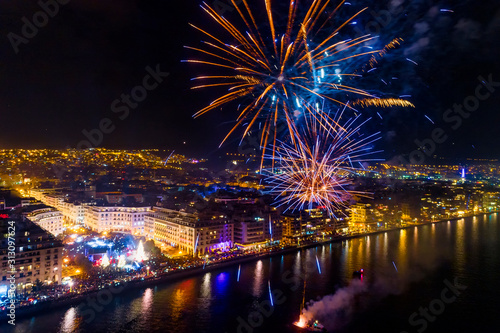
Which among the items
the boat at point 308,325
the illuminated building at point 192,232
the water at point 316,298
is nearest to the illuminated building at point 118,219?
the illuminated building at point 192,232

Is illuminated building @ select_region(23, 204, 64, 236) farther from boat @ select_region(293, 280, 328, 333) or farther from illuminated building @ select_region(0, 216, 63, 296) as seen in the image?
boat @ select_region(293, 280, 328, 333)

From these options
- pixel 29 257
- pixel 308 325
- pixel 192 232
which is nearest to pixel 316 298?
pixel 308 325

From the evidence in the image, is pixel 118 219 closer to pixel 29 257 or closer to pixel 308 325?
pixel 29 257

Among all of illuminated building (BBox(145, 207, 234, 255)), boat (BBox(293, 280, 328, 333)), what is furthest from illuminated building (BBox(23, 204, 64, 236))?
boat (BBox(293, 280, 328, 333))

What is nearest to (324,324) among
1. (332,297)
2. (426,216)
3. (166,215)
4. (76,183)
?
(332,297)

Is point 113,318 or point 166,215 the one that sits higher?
point 166,215

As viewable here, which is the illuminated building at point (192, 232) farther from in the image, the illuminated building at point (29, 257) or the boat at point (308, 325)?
the boat at point (308, 325)

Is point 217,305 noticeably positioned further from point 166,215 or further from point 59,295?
point 166,215
